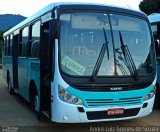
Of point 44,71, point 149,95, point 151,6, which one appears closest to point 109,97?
point 149,95

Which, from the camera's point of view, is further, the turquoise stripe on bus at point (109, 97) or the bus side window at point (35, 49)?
the bus side window at point (35, 49)

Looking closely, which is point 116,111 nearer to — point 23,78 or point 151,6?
point 23,78

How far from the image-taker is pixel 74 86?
283 inches

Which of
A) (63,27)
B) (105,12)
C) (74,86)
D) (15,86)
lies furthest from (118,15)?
(15,86)

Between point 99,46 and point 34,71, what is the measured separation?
246 cm

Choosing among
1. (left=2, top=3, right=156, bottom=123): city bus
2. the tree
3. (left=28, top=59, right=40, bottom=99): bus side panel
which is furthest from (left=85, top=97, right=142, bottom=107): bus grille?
the tree

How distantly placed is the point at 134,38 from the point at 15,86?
21.3ft

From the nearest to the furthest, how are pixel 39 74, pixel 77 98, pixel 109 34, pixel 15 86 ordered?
pixel 77 98, pixel 109 34, pixel 39 74, pixel 15 86

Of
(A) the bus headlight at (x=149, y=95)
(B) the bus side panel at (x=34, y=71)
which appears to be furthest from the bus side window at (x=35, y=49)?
(A) the bus headlight at (x=149, y=95)

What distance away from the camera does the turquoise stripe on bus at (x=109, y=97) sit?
7.19 m

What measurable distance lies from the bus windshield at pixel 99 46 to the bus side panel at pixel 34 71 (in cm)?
161

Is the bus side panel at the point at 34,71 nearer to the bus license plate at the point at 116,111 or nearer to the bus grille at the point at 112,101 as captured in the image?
the bus grille at the point at 112,101

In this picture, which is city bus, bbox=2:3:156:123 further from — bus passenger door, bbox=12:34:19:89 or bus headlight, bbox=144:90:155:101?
bus passenger door, bbox=12:34:19:89

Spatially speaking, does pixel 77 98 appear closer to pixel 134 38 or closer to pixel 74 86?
pixel 74 86
